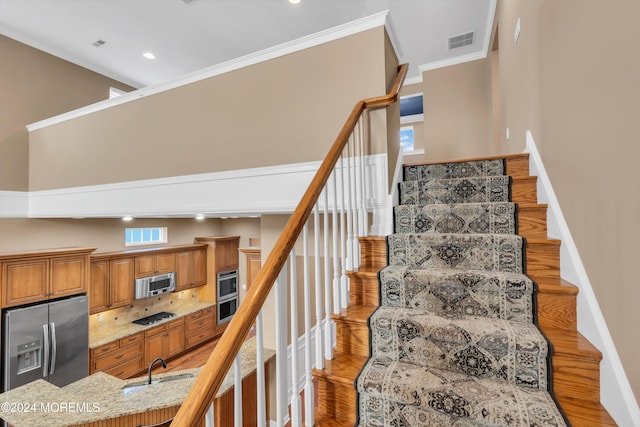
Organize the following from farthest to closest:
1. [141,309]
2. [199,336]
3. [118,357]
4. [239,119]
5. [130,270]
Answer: [199,336], [141,309], [130,270], [118,357], [239,119]

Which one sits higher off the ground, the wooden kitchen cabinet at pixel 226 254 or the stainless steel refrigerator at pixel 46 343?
the wooden kitchen cabinet at pixel 226 254

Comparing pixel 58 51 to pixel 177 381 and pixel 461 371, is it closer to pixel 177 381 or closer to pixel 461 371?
pixel 177 381

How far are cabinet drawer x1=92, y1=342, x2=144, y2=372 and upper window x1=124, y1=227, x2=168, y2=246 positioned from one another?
2.01 m

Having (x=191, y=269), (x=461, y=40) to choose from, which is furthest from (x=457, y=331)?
(x=191, y=269)

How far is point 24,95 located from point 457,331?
6737mm

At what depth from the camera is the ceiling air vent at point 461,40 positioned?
14.4ft

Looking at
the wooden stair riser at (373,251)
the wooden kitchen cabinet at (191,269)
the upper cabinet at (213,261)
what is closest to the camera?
the wooden stair riser at (373,251)

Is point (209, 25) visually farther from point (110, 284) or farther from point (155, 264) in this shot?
point (110, 284)

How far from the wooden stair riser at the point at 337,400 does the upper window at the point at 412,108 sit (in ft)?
18.4

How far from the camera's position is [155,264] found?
20.4ft

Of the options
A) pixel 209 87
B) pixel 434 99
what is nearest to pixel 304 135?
pixel 209 87

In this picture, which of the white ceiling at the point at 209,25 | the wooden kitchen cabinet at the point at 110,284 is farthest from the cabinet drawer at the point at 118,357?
the white ceiling at the point at 209,25

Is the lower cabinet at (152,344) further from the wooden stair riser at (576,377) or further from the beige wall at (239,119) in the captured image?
the wooden stair riser at (576,377)

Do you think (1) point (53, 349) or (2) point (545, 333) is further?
(1) point (53, 349)
